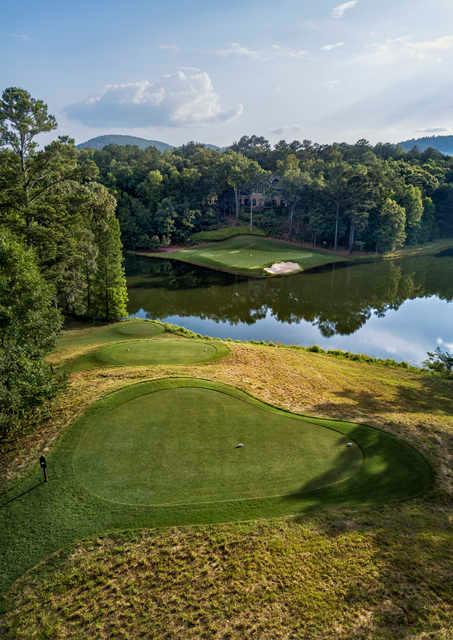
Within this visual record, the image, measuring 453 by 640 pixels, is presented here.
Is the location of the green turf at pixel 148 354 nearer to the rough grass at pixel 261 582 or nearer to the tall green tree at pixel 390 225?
the rough grass at pixel 261 582

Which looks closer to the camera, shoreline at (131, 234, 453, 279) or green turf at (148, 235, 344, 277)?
shoreline at (131, 234, 453, 279)

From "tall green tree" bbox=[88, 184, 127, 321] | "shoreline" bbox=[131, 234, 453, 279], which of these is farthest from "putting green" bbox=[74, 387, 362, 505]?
"shoreline" bbox=[131, 234, 453, 279]

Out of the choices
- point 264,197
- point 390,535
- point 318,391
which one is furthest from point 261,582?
point 264,197

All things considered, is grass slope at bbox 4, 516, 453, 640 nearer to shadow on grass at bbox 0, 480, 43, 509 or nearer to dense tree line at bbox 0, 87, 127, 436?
shadow on grass at bbox 0, 480, 43, 509

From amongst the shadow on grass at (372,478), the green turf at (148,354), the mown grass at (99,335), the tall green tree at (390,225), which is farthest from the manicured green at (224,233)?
the shadow on grass at (372,478)

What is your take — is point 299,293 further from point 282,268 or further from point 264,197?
point 264,197
